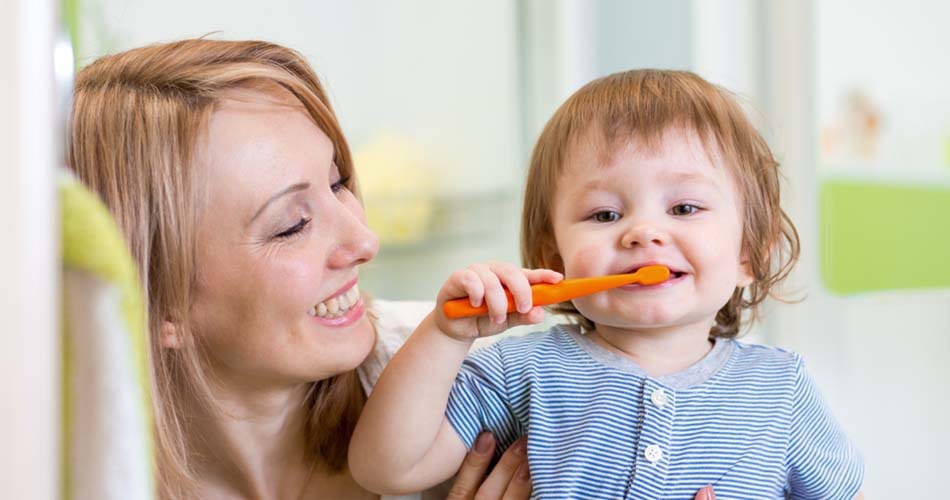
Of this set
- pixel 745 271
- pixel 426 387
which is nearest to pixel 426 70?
pixel 745 271

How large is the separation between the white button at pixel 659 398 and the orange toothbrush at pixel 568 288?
0.35 feet

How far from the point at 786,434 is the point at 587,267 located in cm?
26

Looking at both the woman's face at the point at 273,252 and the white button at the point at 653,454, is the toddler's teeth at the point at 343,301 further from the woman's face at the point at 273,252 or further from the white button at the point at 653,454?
the white button at the point at 653,454

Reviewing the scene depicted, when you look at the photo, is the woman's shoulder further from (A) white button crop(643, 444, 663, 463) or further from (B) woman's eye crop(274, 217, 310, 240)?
(A) white button crop(643, 444, 663, 463)

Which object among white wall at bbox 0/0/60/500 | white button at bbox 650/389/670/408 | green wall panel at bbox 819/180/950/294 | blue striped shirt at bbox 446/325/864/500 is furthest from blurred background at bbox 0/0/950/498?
white wall at bbox 0/0/60/500

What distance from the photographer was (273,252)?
0.95 m

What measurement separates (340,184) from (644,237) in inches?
14.1

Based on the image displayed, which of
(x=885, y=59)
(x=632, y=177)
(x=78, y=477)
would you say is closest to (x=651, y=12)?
(x=885, y=59)

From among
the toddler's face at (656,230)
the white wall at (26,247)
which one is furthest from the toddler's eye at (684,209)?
the white wall at (26,247)

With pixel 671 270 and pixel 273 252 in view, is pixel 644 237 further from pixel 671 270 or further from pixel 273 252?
pixel 273 252

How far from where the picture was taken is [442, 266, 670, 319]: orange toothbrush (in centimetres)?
89

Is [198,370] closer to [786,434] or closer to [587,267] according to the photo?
[587,267]

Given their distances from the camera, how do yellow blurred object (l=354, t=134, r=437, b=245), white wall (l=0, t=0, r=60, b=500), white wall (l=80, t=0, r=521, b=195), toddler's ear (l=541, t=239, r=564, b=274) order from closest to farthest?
white wall (l=0, t=0, r=60, b=500) < toddler's ear (l=541, t=239, r=564, b=274) < white wall (l=80, t=0, r=521, b=195) < yellow blurred object (l=354, t=134, r=437, b=245)

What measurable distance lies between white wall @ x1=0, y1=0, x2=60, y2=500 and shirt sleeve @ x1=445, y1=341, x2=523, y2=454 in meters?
0.58
